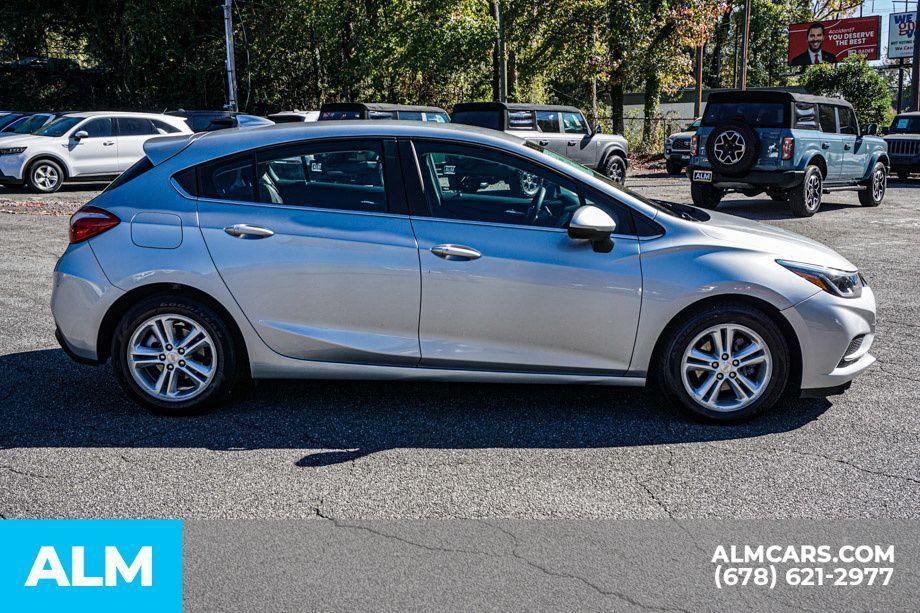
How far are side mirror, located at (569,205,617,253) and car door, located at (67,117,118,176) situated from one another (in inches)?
679

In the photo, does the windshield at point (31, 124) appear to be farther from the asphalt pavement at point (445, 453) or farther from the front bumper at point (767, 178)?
the asphalt pavement at point (445, 453)

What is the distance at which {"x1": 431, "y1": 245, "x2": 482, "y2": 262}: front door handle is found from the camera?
5035 millimetres

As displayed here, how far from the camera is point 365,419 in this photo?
5289 millimetres

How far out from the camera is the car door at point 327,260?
201 inches

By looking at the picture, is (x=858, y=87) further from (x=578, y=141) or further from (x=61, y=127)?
(x=61, y=127)

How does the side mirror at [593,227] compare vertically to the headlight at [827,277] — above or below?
above

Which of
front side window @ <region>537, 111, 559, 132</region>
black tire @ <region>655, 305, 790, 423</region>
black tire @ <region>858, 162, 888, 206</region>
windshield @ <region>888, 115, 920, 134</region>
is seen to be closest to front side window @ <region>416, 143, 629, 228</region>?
black tire @ <region>655, 305, 790, 423</region>

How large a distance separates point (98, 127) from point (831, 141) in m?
14.9

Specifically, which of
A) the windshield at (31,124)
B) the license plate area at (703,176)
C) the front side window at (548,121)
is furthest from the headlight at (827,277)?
the windshield at (31,124)

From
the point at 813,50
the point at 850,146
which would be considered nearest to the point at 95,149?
the point at 850,146

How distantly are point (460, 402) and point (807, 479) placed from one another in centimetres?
204

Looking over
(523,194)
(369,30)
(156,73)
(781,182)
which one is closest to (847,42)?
(369,30)

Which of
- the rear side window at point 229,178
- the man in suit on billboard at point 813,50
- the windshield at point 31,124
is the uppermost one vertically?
the man in suit on billboard at point 813,50

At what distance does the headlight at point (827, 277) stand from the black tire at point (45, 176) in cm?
1788
